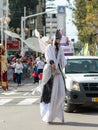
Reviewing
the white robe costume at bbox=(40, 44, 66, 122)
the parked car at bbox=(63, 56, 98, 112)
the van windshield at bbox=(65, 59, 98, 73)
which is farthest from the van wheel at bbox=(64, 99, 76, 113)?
the white robe costume at bbox=(40, 44, 66, 122)

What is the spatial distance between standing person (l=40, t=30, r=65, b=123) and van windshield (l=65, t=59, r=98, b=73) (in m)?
3.08

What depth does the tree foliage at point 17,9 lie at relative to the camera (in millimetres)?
88025

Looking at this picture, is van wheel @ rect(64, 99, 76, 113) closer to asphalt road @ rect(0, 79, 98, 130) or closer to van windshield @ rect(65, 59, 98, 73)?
asphalt road @ rect(0, 79, 98, 130)

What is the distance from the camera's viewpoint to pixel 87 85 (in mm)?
13453

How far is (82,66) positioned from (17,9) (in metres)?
76.5

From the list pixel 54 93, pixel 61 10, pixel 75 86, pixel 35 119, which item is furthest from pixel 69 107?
pixel 61 10

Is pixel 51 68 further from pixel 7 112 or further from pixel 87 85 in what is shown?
pixel 7 112

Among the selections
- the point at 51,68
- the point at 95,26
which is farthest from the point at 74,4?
the point at 51,68

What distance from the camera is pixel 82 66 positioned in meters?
14.9

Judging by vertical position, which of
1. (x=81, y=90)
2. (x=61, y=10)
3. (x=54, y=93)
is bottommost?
(x=81, y=90)

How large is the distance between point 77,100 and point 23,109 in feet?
7.20

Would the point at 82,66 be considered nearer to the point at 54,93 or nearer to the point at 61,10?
the point at 54,93

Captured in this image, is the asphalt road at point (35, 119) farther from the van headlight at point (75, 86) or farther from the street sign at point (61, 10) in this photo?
the street sign at point (61, 10)

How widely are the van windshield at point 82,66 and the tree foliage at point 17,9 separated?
72696mm
